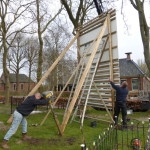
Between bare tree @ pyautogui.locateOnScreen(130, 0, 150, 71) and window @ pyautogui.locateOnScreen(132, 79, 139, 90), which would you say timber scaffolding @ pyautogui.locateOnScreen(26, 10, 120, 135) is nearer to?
bare tree @ pyautogui.locateOnScreen(130, 0, 150, 71)

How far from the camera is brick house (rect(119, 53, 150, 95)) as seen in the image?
96.4 feet

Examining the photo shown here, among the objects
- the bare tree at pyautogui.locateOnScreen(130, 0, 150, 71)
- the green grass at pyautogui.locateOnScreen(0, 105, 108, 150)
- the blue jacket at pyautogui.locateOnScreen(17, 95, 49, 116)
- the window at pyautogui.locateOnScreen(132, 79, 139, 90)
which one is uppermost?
the bare tree at pyautogui.locateOnScreen(130, 0, 150, 71)

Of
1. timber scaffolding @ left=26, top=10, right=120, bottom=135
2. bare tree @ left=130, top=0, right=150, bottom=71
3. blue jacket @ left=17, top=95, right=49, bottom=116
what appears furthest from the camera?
bare tree @ left=130, top=0, right=150, bottom=71

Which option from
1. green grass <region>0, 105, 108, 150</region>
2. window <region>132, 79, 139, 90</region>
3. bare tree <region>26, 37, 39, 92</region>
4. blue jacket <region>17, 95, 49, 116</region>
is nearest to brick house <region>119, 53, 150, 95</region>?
window <region>132, 79, 139, 90</region>

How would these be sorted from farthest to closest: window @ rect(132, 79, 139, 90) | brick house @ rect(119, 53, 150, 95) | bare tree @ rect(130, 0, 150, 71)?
1. window @ rect(132, 79, 139, 90)
2. brick house @ rect(119, 53, 150, 95)
3. bare tree @ rect(130, 0, 150, 71)

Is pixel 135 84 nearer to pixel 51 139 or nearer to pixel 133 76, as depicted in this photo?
pixel 133 76

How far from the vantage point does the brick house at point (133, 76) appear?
96.4 ft

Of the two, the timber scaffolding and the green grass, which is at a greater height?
the timber scaffolding

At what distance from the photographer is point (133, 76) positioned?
3050cm

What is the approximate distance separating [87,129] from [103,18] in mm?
4710

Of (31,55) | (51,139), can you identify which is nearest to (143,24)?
(51,139)

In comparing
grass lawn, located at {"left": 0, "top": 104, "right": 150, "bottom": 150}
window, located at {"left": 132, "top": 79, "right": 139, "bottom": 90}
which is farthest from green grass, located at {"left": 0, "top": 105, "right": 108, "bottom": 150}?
window, located at {"left": 132, "top": 79, "right": 139, "bottom": 90}

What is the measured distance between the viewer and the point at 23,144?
5.58 metres

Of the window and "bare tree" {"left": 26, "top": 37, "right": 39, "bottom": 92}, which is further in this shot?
"bare tree" {"left": 26, "top": 37, "right": 39, "bottom": 92}
